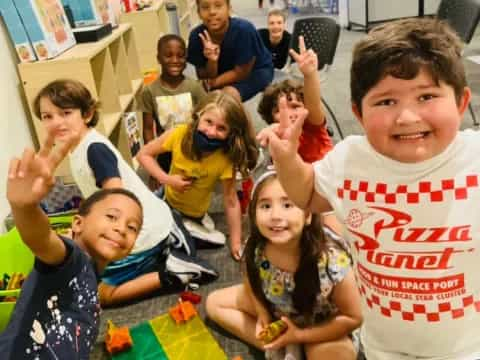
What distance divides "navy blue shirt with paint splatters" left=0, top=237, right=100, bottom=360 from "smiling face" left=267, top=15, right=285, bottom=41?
2435 mm

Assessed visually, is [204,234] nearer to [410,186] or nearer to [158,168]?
[158,168]

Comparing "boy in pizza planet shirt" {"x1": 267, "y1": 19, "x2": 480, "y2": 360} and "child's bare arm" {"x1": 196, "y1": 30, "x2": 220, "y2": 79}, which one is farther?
"child's bare arm" {"x1": 196, "y1": 30, "x2": 220, "y2": 79}

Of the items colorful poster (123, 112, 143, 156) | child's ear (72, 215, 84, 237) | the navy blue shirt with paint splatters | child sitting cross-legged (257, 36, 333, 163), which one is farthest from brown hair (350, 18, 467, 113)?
colorful poster (123, 112, 143, 156)

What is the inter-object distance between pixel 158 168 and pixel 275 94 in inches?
22.4

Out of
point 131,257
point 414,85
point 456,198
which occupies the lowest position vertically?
point 131,257

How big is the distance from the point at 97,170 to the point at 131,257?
1.16ft

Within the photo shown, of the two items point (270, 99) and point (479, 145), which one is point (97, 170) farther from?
point (479, 145)

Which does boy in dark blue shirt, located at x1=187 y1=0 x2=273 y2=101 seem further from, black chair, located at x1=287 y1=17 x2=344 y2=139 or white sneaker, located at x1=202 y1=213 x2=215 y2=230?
white sneaker, located at x1=202 y1=213 x2=215 y2=230

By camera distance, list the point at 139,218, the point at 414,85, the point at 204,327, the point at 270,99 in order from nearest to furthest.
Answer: the point at 414,85, the point at 139,218, the point at 204,327, the point at 270,99

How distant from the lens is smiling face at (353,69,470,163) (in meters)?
0.80

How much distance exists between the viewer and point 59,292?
39.9 inches

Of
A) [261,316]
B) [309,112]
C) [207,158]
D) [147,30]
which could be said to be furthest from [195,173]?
Answer: [147,30]

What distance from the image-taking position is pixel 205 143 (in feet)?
6.56

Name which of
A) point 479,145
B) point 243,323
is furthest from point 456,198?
point 243,323
